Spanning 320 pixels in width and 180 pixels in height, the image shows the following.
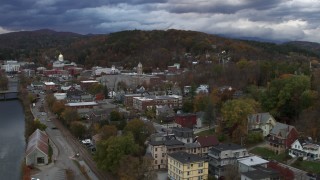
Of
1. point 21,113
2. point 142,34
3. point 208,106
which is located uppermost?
point 142,34

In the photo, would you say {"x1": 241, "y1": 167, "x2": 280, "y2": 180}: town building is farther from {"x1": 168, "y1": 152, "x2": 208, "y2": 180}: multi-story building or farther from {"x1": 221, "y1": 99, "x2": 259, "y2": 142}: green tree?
{"x1": 221, "y1": 99, "x2": 259, "y2": 142}: green tree

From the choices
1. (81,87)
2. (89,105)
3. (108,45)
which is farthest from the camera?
(108,45)

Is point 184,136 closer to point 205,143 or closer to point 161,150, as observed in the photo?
point 205,143

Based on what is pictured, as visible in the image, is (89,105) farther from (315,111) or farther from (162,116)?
(315,111)

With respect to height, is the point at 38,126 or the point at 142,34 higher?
the point at 142,34

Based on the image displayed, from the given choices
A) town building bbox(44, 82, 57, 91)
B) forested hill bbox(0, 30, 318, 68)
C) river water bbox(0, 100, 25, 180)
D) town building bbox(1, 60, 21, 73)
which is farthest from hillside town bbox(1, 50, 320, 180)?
town building bbox(1, 60, 21, 73)

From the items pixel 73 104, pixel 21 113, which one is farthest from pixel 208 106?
pixel 21 113

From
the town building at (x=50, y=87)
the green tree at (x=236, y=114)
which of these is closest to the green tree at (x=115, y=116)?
the green tree at (x=236, y=114)

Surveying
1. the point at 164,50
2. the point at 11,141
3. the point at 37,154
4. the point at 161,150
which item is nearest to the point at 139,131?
the point at 161,150
